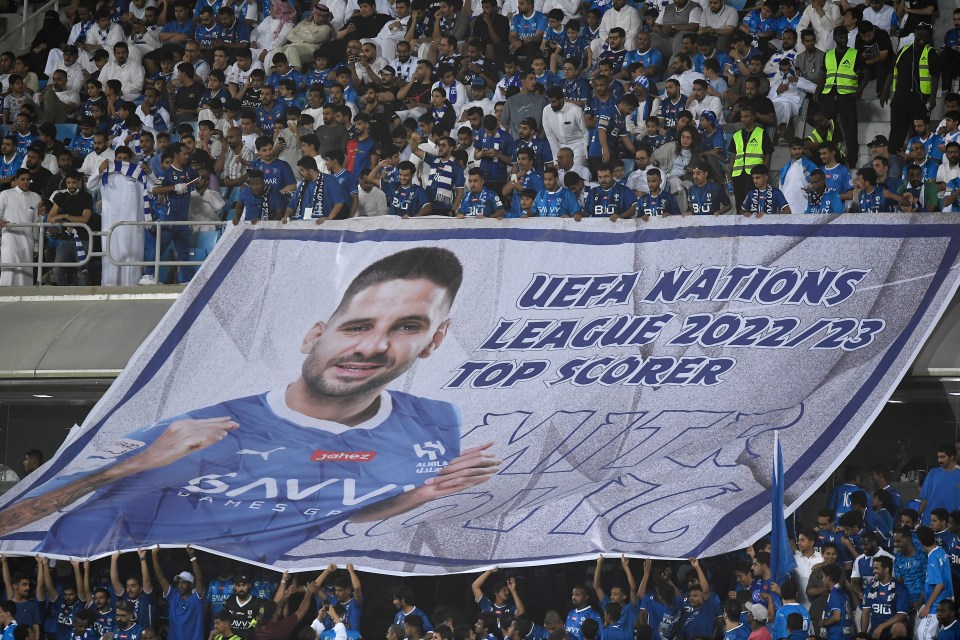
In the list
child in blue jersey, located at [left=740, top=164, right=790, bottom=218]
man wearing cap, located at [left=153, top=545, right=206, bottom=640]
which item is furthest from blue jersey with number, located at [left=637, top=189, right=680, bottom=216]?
man wearing cap, located at [left=153, top=545, right=206, bottom=640]

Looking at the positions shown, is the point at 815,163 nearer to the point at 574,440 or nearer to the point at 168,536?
the point at 574,440

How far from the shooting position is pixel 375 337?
15969 millimetres

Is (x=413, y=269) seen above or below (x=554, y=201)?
below

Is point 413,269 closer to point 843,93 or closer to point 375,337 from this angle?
point 375,337

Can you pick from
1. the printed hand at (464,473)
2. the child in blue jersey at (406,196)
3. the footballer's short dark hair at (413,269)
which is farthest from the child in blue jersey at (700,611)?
the child in blue jersey at (406,196)

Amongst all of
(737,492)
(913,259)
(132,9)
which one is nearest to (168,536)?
(737,492)

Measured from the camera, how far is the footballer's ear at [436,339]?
622 inches

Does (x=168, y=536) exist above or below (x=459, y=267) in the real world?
below

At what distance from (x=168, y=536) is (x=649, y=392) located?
4415 mm

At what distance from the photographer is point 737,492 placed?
1384 centimetres

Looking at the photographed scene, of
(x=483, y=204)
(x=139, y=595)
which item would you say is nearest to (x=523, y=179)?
(x=483, y=204)

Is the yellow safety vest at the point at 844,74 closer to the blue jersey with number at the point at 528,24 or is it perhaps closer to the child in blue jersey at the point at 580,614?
the blue jersey with number at the point at 528,24

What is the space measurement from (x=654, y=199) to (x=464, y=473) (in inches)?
150

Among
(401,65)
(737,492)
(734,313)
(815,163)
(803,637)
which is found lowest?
(803,637)
